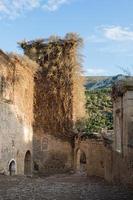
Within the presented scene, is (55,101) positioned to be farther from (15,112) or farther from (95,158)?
(95,158)

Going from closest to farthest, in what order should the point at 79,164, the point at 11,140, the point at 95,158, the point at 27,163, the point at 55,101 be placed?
the point at 11,140
the point at 95,158
the point at 27,163
the point at 55,101
the point at 79,164

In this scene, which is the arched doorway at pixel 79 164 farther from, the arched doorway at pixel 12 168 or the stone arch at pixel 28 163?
the arched doorway at pixel 12 168

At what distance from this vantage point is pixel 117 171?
624 inches

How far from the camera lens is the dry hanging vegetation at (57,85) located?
96.8 ft

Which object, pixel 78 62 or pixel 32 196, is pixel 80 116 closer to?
pixel 78 62

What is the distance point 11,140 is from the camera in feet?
77.9

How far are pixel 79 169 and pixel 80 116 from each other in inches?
147

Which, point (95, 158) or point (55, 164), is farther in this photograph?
point (55, 164)

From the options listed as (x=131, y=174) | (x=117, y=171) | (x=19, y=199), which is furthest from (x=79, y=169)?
(x=19, y=199)

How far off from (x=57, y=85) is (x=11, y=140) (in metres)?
7.23

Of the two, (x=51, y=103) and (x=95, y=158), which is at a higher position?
(x=51, y=103)

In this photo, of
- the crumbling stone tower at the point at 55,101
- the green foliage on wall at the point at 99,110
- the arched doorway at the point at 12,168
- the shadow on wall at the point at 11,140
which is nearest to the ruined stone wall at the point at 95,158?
the crumbling stone tower at the point at 55,101

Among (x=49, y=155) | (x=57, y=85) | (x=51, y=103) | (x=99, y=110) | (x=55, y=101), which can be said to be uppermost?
(x=57, y=85)

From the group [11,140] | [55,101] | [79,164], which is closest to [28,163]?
[79,164]
